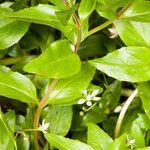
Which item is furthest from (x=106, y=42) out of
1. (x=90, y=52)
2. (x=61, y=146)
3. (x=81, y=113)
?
(x=61, y=146)

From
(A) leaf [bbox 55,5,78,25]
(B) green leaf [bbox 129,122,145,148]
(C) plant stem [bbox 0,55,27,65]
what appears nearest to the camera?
(A) leaf [bbox 55,5,78,25]

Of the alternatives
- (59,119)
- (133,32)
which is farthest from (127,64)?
(59,119)

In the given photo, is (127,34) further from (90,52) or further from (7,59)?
(7,59)

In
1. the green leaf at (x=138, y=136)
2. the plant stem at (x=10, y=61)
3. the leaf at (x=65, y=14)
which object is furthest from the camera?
the plant stem at (x=10, y=61)

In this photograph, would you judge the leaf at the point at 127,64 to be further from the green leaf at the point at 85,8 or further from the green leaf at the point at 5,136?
the green leaf at the point at 5,136

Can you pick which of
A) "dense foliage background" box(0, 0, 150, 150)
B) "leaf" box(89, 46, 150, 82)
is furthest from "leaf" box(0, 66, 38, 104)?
"leaf" box(89, 46, 150, 82)

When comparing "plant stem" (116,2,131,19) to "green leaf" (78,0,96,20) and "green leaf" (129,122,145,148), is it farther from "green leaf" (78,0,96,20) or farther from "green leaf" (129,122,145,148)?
"green leaf" (129,122,145,148)

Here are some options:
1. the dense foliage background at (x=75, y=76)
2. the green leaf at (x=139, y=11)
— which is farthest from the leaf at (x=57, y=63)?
the green leaf at (x=139, y=11)
